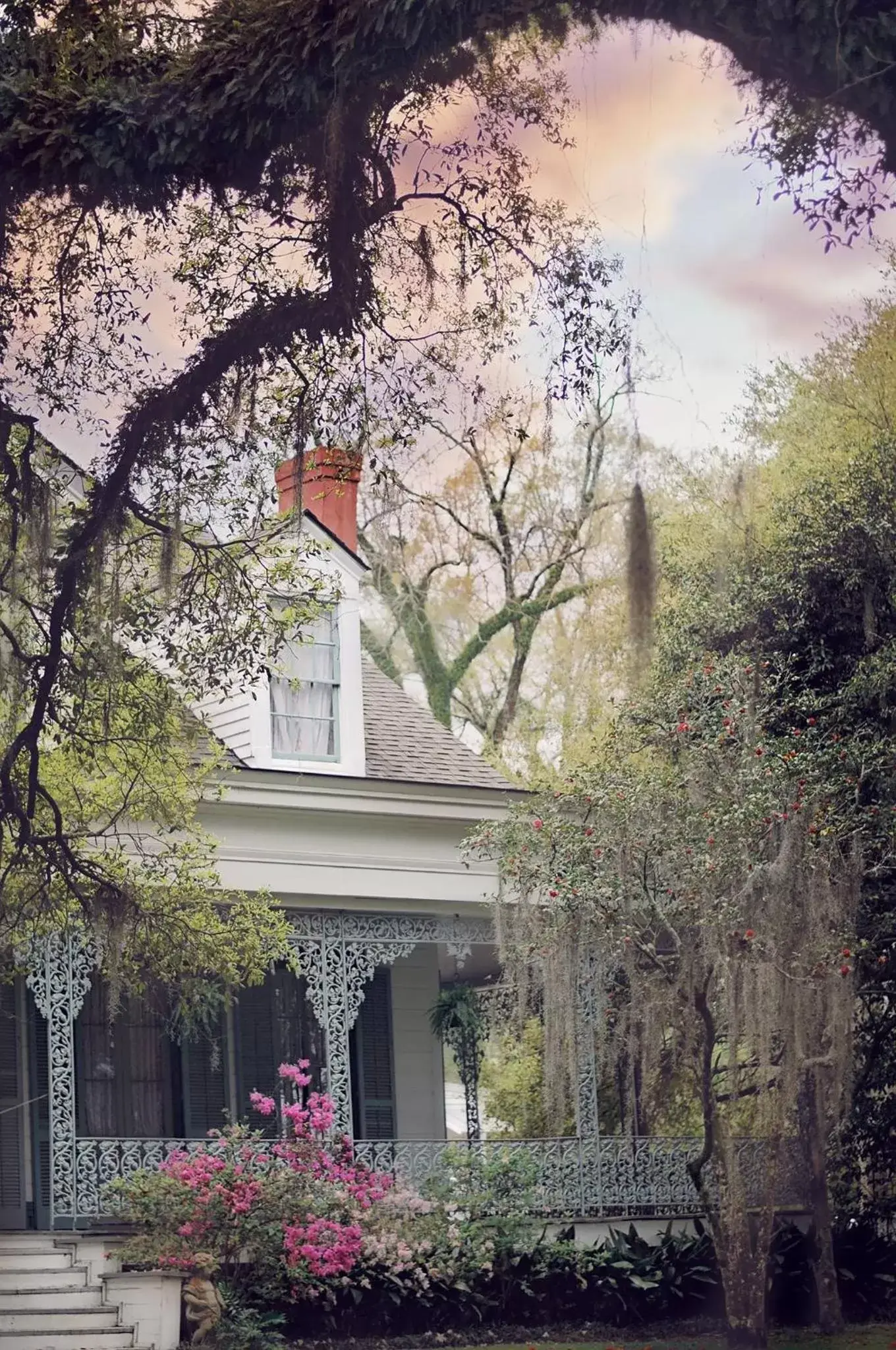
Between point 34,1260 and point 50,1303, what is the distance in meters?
0.74

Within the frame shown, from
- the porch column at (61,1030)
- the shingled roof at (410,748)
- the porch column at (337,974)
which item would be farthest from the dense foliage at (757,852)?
the porch column at (61,1030)

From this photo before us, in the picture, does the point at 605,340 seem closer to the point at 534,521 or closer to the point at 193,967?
the point at 193,967

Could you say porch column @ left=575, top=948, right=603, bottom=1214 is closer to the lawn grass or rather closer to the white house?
the white house

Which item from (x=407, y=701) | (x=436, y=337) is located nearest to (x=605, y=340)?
(x=436, y=337)

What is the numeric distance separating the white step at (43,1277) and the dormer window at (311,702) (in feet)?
16.6

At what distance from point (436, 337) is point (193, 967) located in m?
4.52

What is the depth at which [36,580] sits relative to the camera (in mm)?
9461

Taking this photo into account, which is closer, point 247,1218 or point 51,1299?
point 51,1299

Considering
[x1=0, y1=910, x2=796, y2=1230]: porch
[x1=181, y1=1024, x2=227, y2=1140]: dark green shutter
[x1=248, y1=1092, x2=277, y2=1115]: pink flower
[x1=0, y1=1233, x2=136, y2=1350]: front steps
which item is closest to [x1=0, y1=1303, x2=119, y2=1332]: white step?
[x1=0, y1=1233, x2=136, y2=1350]: front steps

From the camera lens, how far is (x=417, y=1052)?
18.3 m

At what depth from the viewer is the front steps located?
40.4 ft

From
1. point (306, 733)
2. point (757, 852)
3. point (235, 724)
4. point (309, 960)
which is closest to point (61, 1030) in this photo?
point (309, 960)

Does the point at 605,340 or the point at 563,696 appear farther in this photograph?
the point at 563,696

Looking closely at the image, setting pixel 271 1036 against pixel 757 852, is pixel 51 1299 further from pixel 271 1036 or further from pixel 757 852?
pixel 757 852
